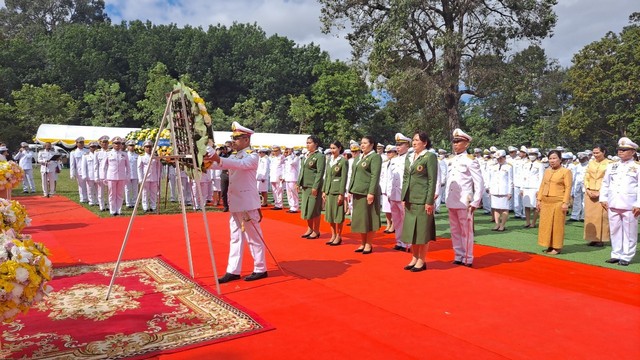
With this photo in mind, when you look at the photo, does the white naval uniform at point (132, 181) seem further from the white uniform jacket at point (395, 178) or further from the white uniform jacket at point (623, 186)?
the white uniform jacket at point (623, 186)

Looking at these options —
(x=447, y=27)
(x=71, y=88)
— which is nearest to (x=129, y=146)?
(x=447, y=27)

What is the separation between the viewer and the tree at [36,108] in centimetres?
3350

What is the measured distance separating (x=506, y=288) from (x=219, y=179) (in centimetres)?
1120

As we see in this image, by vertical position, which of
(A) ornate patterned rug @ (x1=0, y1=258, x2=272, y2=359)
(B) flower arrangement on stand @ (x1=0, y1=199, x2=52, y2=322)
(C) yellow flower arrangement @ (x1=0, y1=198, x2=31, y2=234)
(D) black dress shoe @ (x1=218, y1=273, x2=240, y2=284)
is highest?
(C) yellow flower arrangement @ (x1=0, y1=198, x2=31, y2=234)

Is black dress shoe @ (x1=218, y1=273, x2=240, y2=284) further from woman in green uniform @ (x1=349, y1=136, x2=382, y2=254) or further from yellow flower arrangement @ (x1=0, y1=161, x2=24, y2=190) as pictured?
yellow flower arrangement @ (x1=0, y1=161, x2=24, y2=190)

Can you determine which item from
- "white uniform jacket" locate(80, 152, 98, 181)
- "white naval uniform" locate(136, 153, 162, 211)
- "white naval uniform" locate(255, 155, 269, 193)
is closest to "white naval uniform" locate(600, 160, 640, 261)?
"white naval uniform" locate(255, 155, 269, 193)

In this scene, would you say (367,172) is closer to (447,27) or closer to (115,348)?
(115,348)

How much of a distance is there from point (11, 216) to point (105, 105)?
127ft

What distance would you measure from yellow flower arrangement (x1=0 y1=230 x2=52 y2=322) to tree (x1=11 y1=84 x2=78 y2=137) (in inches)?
1425

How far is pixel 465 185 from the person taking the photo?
6.74 metres

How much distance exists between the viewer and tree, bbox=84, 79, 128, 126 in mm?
36906

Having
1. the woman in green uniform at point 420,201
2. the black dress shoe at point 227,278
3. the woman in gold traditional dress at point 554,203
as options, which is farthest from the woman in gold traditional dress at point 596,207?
the black dress shoe at point 227,278

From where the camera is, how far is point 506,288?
534 centimetres

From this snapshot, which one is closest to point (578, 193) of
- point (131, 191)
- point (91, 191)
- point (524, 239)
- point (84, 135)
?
point (524, 239)
